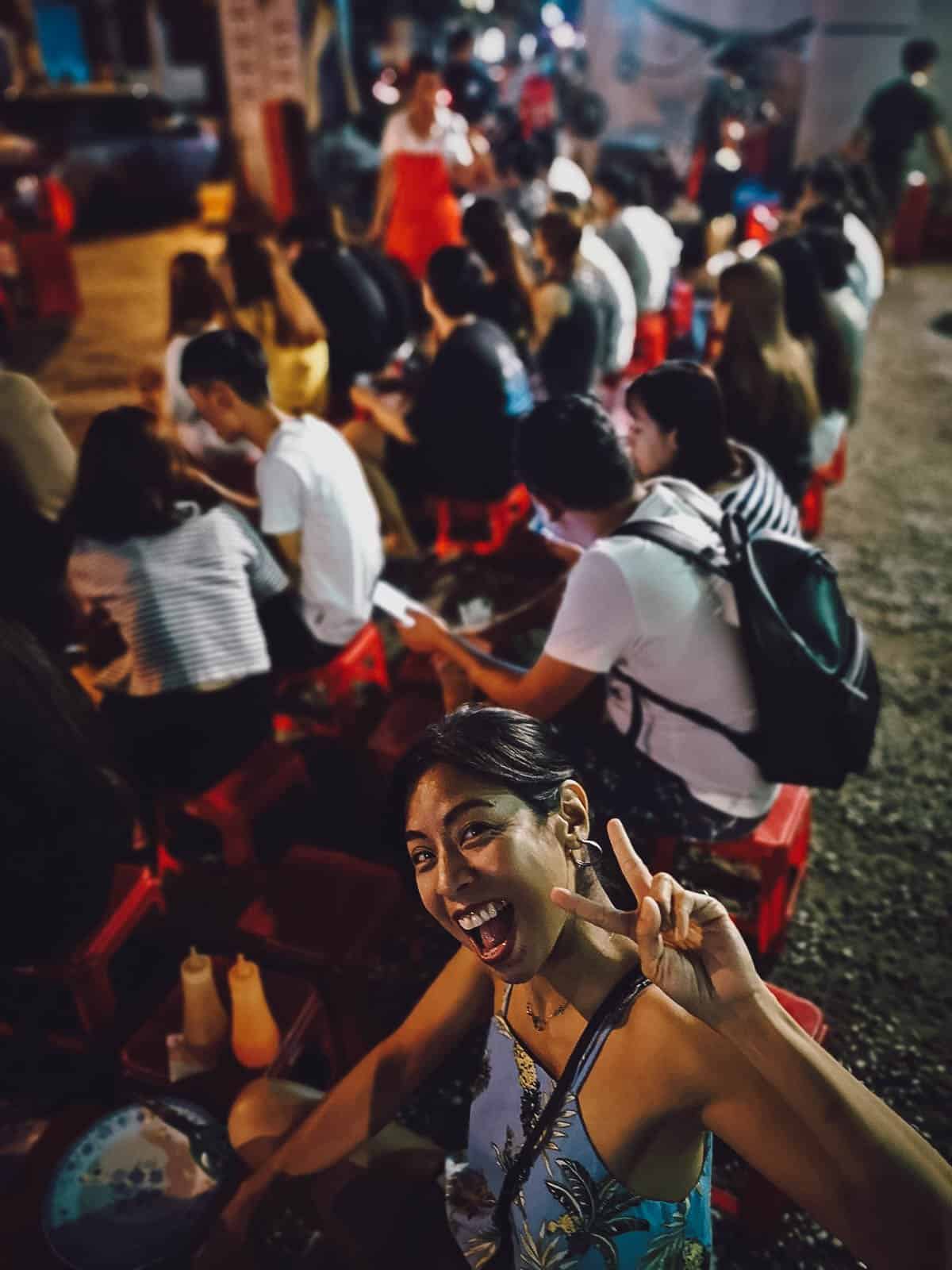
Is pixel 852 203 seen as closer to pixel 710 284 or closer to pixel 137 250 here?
pixel 710 284

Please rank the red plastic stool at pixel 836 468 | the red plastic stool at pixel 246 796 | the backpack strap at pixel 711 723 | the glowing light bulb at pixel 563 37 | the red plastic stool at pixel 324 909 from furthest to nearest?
the glowing light bulb at pixel 563 37
the red plastic stool at pixel 836 468
the red plastic stool at pixel 246 796
the red plastic stool at pixel 324 909
the backpack strap at pixel 711 723

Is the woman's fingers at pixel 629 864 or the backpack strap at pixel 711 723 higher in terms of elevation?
the woman's fingers at pixel 629 864

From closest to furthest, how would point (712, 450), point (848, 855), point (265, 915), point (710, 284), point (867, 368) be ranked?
point (265, 915), point (712, 450), point (848, 855), point (710, 284), point (867, 368)

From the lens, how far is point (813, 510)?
201 inches

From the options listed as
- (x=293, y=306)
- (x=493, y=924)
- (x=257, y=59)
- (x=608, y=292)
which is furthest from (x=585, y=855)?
(x=257, y=59)

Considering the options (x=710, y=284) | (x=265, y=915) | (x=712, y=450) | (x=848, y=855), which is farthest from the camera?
(x=710, y=284)

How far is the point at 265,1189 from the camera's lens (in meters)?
1.83

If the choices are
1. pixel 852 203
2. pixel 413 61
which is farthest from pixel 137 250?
pixel 852 203

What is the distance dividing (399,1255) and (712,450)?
2.23 metres

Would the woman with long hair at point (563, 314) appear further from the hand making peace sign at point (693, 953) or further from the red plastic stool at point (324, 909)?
the hand making peace sign at point (693, 953)

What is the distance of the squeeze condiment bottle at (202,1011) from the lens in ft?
7.22

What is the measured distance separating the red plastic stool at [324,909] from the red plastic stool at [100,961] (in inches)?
11.6

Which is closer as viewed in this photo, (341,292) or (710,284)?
(341,292)

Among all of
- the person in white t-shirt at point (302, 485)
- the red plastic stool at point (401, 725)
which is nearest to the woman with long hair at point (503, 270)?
the person in white t-shirt at point (302, 485)
